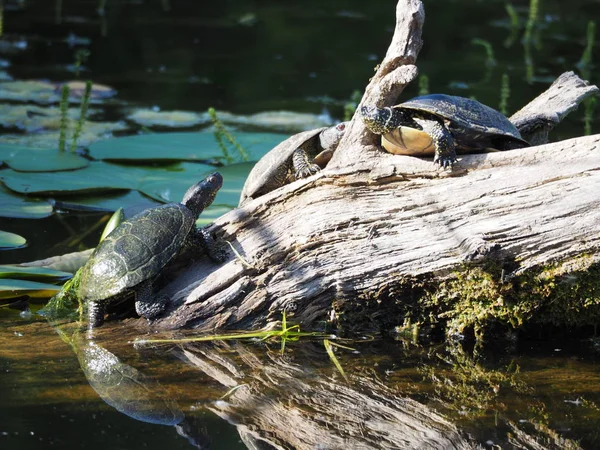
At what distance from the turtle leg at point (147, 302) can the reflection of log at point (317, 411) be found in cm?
32

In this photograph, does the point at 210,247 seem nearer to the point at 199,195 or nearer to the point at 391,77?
the point at 199,195

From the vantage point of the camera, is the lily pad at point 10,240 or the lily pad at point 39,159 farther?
the lily pad at point 39,159

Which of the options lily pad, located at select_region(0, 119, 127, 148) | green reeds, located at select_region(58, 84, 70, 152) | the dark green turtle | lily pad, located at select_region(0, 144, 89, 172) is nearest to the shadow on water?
the dark green turtle

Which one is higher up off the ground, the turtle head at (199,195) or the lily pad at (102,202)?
the turtle head at (199,195)

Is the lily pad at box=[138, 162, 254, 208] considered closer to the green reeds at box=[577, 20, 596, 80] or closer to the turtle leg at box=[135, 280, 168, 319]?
the turtle leg at box=[135, 280, 168, 319]

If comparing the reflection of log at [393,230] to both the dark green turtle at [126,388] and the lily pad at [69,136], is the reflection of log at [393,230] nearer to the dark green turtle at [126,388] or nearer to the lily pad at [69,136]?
the dark green turtle at [126,388]

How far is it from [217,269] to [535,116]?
1.66 meters

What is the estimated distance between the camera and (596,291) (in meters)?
3.21

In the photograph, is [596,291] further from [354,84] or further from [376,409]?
[354,84]

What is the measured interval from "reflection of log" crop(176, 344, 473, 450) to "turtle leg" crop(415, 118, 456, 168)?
93 centimetres

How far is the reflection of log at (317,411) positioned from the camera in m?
2.50

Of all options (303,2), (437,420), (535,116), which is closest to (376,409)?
(437,420)

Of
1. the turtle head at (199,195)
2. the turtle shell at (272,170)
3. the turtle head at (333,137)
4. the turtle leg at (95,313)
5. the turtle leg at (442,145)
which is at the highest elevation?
the turtle leg at (442,145)

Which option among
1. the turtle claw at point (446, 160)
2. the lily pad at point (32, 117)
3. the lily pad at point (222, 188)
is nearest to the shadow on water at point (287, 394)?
the turtle claw at point (446, 160)
